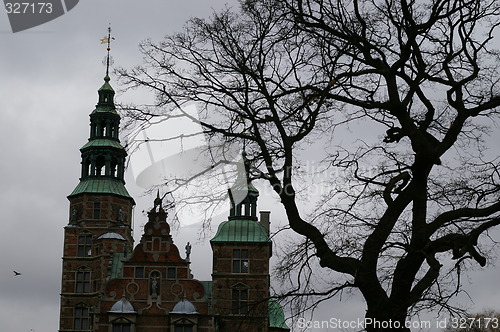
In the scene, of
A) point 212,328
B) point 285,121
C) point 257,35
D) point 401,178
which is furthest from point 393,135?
point 212,328

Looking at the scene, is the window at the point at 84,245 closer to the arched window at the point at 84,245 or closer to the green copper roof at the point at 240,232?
the arched window at the point at 84,245

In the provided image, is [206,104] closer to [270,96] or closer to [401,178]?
[270,96]

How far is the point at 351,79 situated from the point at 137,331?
3812 centimetres

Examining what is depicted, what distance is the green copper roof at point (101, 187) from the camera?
54.3m

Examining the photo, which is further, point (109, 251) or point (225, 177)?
point (109, 251)

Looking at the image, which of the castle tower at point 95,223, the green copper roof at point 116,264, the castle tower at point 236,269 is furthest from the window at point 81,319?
the castle tower at point 236,269

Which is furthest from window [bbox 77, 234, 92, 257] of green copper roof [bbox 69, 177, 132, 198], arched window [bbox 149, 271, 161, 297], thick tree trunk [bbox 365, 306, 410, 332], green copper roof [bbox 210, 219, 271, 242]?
thick tree trunk [bbox 365, 306, 410, 332]

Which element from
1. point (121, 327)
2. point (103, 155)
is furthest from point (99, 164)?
point (121, 327)

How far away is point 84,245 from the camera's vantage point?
53.7m

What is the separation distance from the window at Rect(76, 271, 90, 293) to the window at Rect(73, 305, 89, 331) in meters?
1.08

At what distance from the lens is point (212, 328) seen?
47531 millimetres

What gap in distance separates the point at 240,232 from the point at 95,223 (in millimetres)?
9038

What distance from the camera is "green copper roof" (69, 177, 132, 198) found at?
54281mm

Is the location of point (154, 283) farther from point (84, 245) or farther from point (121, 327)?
point (84, 245)
